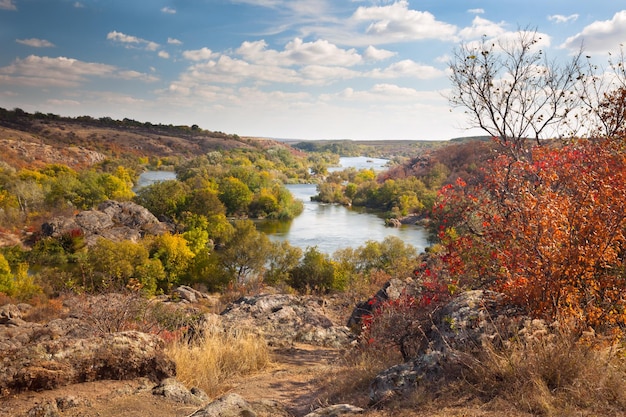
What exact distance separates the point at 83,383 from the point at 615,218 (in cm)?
675

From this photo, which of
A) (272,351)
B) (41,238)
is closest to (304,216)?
(41,238)

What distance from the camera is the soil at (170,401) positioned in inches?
165

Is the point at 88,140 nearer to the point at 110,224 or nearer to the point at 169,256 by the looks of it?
the point at 110,224

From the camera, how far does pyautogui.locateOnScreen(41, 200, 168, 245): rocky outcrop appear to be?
41.6 meters

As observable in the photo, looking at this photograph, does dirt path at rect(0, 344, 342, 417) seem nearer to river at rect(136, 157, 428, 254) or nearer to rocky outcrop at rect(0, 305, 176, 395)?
rocky outcrop at rect(0, 305, 176, 395)

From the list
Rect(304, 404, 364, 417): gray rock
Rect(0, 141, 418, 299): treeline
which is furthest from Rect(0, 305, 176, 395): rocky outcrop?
Rect(0, 141, 418, 299): treeline

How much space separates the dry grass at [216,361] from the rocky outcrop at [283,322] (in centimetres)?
283

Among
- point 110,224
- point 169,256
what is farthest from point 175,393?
point 110,224

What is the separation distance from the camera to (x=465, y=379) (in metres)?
4.43

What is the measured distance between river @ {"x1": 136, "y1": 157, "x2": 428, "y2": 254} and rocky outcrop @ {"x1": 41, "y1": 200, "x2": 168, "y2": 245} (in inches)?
548

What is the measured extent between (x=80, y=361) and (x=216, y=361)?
251 centimetres

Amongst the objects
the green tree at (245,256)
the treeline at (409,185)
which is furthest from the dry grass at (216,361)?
the treeline at (409,185)

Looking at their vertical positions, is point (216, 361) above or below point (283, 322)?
above

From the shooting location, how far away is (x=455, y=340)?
5.36 m
